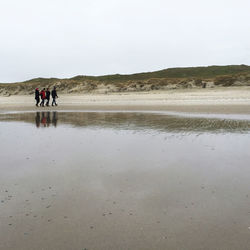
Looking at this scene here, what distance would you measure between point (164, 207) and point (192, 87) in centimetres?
4887

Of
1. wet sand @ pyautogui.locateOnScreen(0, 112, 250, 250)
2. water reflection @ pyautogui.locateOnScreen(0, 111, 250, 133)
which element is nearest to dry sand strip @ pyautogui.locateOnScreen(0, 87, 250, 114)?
water reflection @ pyautogui.locateOnScreen(0, 111, 250, 133)

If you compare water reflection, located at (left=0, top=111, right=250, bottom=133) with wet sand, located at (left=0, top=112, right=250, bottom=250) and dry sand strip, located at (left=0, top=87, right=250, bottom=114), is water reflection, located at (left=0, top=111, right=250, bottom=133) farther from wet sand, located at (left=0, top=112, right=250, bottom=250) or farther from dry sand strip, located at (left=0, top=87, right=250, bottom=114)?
dry sand strip, located at (left=0, top=87, right=250, bottom=114)

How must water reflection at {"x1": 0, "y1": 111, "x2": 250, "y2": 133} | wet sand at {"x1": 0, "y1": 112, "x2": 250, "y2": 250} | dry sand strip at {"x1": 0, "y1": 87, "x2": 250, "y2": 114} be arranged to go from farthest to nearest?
dry sand strip at {"x1": 0, "y1": 87, "x2": 250, "y2": 114}, water reflection at {"x1": 0, "y1": 111, "x2": 250, "y2": 133}, wet sand at {"x1": 0, "y1": 112, "x2": 250, "y2": 250}

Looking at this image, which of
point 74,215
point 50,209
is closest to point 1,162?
point 50,209

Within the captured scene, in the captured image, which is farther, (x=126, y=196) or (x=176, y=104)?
(x=176, y=104)

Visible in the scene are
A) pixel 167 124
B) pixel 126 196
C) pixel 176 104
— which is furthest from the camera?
pixel 176 104

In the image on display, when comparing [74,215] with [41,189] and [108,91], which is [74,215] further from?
[108,91]

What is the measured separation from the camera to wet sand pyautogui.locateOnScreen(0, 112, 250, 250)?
2.89m

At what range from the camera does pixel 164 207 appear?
142 inches

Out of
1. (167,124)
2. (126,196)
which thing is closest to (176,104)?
(167,124)

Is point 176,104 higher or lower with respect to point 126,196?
higher

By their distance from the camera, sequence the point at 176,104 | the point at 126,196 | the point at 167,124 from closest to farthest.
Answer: the point at 126,196, the point at 167,124, the point at 176,104

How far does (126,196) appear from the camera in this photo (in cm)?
401

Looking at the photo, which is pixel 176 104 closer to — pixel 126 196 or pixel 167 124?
pixel 167 124
